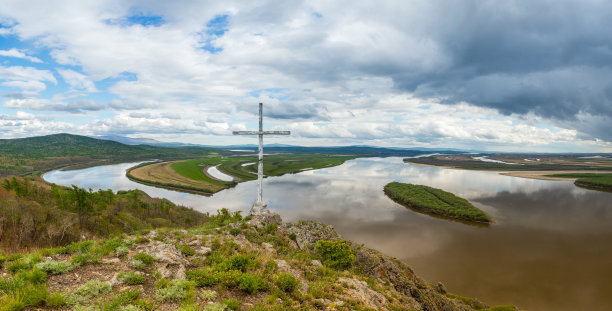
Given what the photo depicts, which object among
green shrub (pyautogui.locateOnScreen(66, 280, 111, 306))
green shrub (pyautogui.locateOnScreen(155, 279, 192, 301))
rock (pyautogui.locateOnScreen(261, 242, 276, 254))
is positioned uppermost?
green shrub (pyautogui.locateOnScreen(66, 280, 111, 306))

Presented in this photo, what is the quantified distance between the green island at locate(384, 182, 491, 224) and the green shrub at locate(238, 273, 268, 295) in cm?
5539

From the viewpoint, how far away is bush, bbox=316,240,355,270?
52.0 feet

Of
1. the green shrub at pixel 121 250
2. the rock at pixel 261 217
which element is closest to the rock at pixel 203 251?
the green shrub at pixel 121 250

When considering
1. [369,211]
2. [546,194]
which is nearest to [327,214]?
[369,211]

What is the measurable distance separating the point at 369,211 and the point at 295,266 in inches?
1780

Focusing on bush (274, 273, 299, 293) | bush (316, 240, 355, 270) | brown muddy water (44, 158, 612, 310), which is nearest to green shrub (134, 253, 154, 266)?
bush (274, 273, 299, 293)

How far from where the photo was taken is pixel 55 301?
6.37 m

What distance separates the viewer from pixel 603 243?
38.2 m

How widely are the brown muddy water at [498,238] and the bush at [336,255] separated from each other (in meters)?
17.8

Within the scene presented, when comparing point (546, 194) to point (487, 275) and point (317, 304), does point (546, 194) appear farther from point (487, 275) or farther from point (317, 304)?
point (317, 304)

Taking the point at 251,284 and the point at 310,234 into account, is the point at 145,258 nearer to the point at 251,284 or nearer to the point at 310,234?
the point at 251,284

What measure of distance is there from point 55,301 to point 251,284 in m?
5.24

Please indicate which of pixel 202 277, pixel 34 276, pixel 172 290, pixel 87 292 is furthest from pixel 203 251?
pixel 34 276

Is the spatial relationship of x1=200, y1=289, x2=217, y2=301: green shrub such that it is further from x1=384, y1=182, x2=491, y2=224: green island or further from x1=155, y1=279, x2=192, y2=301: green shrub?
x1=384, y1=182, x2=491, y2=224: green island
